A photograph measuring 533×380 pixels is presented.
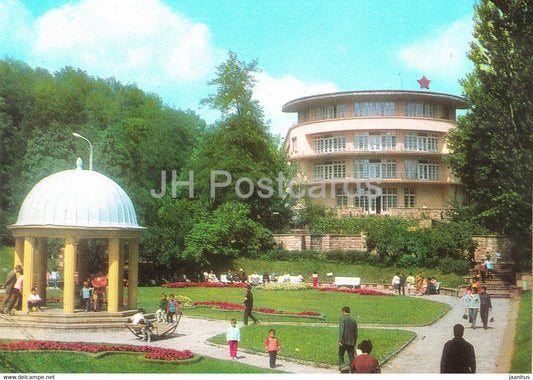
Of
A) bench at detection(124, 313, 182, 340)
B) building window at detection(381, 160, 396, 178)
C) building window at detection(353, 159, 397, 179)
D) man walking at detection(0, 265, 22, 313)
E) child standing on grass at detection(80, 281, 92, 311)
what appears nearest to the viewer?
bench at detection(124, 313, 182, 340)

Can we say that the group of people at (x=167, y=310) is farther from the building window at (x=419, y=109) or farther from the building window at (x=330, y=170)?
the building window at (x=330, y=170)

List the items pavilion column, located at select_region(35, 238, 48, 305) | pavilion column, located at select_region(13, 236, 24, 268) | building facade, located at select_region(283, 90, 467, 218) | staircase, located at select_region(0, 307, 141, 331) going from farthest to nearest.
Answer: building facade, located at select_region(283, 90, 467, 218), pavilion column, located at select_region(35, 238, 48, 305), pavilion column, located at select_region(13, 236, 24, 268), staircase, located at select_region(0, 307, 141, 331)

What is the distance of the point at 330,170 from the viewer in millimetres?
44469

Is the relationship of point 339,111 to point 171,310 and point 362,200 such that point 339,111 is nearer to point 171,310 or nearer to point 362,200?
point 362,200

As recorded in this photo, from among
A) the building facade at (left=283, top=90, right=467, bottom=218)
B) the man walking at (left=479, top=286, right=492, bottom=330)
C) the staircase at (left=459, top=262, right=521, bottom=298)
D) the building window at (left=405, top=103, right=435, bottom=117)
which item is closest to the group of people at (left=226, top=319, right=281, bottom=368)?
the man walking at (left=479, top=286, right=492, bottom=330)

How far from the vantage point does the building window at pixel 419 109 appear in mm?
39281

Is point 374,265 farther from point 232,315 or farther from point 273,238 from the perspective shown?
point 232,315

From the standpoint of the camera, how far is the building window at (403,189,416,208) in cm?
3989

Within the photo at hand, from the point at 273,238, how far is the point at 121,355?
73.7 feet

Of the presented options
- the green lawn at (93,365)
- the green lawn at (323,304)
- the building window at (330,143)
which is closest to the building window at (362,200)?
the building window at (330,143)

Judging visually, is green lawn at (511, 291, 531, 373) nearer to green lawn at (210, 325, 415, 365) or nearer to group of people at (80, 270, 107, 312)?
green lawn at (210, 325, 415, 365)

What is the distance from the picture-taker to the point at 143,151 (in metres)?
35.6

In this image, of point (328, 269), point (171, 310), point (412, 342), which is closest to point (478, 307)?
point (412, 342)
